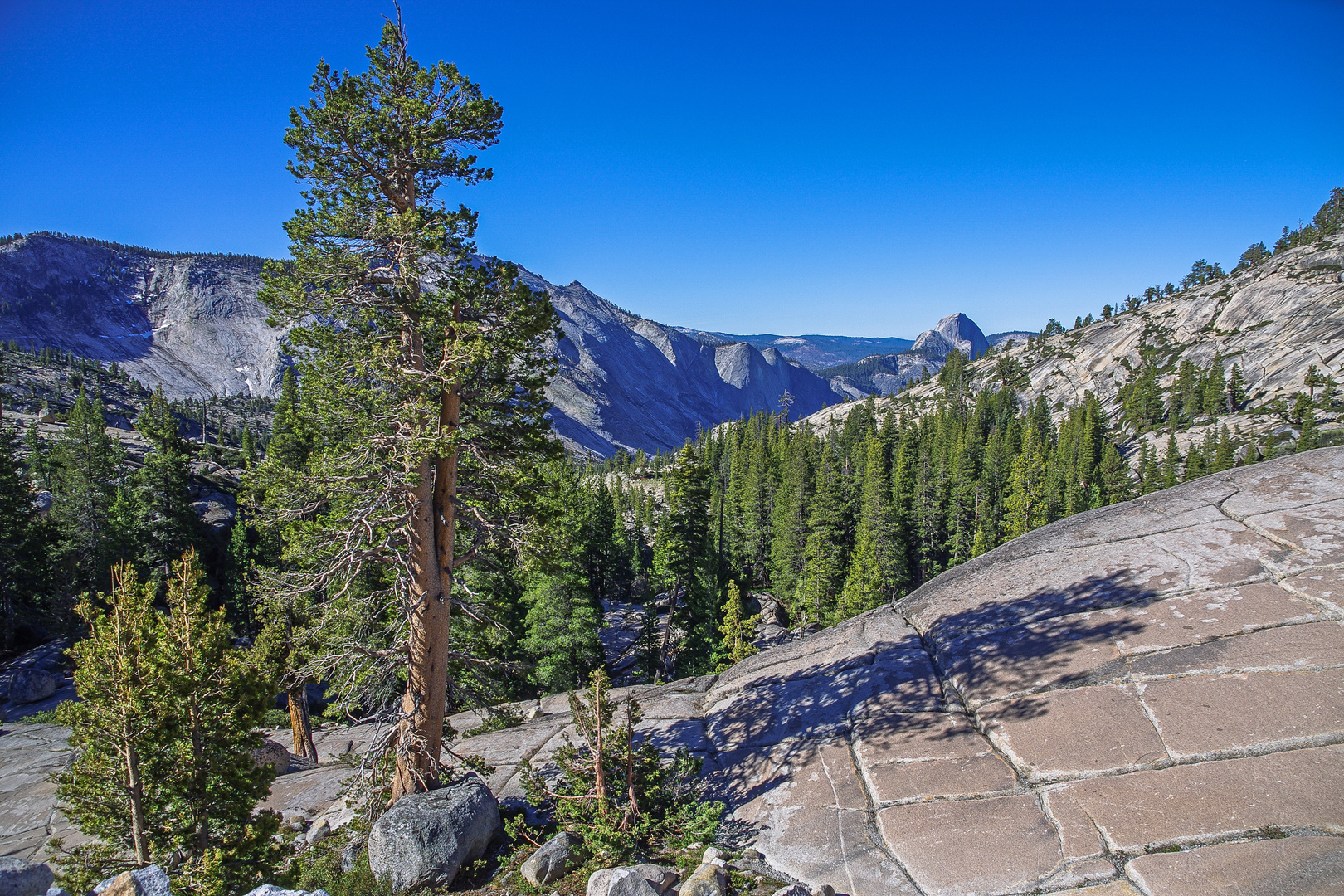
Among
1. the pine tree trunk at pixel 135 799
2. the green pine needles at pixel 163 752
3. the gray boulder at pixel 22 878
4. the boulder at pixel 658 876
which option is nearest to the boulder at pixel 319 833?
the green pine needles at pixel 163 752

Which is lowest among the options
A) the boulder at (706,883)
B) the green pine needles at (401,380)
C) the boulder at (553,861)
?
the boulder at (553,861)

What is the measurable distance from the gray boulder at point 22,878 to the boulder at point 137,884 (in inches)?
30.0

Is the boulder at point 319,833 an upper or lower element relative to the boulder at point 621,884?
lower

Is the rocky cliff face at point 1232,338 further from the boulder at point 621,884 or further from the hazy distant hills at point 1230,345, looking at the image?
the boulder at point 621,884

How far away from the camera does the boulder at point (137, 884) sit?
17.7 feet

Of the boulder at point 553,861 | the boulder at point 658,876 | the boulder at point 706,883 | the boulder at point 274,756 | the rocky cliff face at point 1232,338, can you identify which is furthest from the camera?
the rocky cliff face at point 1232,338

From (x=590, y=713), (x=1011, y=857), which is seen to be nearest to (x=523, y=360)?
(x=590, y=713)

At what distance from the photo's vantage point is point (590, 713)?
899cm

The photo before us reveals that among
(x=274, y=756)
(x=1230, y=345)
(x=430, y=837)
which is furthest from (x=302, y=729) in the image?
(x=1230, y=345)

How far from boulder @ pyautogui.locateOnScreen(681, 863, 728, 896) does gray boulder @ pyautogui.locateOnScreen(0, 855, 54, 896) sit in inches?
255

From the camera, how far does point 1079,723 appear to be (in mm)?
7750

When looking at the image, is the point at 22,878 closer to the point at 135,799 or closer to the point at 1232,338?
the point at 135,799

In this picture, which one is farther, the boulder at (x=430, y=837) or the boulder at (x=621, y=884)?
the boulder at (x=430, y=837)

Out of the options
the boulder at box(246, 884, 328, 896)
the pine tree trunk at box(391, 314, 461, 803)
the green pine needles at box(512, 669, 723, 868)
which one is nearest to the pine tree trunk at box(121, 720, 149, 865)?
the pine tree trunk at box(391, 314, 461, 803)
